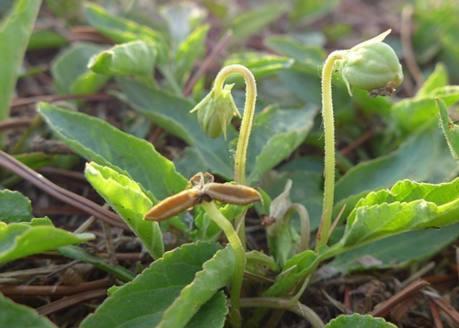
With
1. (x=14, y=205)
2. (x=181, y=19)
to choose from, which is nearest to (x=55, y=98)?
(x=181, y=19)

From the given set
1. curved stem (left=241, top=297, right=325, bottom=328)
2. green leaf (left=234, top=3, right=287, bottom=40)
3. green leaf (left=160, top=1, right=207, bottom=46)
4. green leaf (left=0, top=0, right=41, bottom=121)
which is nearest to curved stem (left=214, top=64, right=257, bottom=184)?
curved stem (left=241, top=297, right=325, bottom=328)

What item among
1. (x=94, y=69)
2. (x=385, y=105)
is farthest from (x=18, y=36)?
(x=385, y=105)

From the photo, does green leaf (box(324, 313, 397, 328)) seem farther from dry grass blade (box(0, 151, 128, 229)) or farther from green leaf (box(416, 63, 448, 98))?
green leaf (box(416, 63, 448, 98))

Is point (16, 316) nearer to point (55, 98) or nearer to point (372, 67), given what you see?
point (372, 67)

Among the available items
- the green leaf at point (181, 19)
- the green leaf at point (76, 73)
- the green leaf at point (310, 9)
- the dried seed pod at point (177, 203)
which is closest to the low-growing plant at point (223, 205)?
the dried seed pod at point (177, 203)

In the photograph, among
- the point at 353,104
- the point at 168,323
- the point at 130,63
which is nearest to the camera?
the point at 168,323

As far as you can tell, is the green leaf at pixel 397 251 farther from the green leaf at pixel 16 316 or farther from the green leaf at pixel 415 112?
the green leaf at pixel 16 316

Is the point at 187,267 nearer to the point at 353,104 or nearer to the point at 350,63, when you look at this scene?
the point at 350,63
